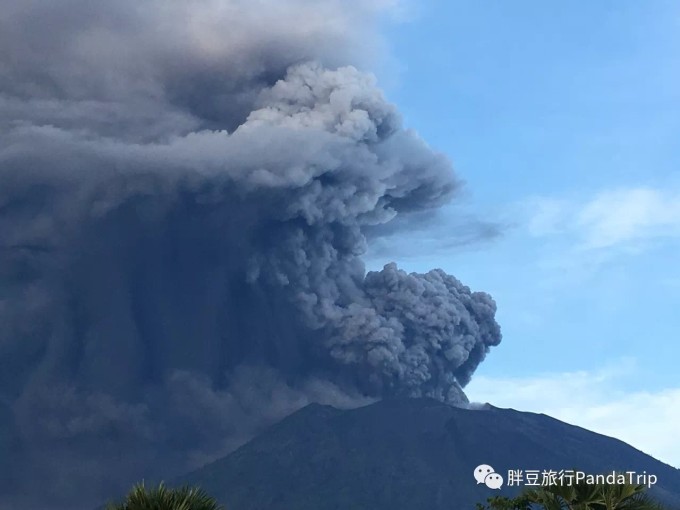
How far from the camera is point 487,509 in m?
29.4

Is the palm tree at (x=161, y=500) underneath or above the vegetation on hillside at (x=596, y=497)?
underneath

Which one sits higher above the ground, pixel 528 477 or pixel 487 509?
pixel 528 477

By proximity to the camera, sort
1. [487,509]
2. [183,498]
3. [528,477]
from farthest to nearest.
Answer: [528,477] < [487,509] < [183,498]

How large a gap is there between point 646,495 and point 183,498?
9.99 m

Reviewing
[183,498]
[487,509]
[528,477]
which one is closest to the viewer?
[183,498]

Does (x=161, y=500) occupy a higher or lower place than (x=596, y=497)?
lower

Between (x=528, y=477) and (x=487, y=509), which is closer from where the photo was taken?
(x=487, y=509)

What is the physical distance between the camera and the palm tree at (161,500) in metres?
22.1

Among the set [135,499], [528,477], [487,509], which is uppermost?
[528,477]

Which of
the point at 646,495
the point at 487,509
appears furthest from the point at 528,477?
the point at 646,495

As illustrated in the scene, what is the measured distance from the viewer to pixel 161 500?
22281 millimetres

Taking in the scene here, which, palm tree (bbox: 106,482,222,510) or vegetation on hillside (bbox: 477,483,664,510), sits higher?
vegetation on hillside (bbox: 477,483,664,510)

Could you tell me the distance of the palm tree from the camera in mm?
22125

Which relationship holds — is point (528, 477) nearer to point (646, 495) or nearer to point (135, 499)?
point (646, 495)
